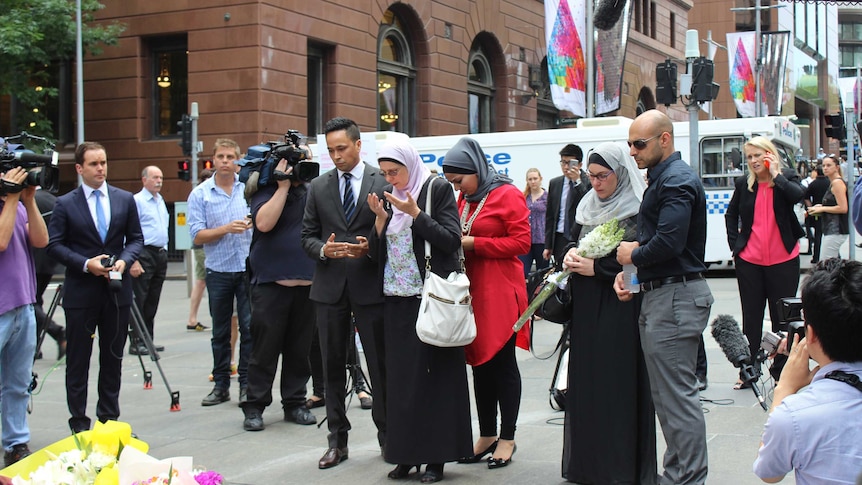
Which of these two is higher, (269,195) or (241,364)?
(269,195)

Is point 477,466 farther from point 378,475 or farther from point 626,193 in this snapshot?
point 626,193

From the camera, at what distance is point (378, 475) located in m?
5.88

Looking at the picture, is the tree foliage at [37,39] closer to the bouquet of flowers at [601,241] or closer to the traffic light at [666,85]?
the traffic light at [666,85]

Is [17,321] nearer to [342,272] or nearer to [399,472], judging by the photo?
[342,272]

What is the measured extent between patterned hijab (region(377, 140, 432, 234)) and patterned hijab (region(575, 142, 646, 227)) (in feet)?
3.57

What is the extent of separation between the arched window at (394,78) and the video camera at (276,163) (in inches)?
916

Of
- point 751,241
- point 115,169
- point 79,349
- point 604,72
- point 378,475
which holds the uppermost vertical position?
point 604,72

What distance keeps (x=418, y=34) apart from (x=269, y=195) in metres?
25.1

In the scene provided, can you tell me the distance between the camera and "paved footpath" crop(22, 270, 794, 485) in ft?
19.2

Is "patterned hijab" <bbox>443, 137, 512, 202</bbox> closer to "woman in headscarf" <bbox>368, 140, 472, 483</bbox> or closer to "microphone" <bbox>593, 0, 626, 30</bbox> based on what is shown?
"woman in headscarf" <bbox>368, 140, 472, 483</bbox>

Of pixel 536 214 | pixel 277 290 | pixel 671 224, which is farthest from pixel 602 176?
pixel 536 214

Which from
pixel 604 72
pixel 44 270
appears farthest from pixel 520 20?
pixel 44 270

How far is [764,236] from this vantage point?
25.5ft

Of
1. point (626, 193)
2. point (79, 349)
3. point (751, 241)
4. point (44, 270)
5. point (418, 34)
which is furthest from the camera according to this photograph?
point (418, 34)
